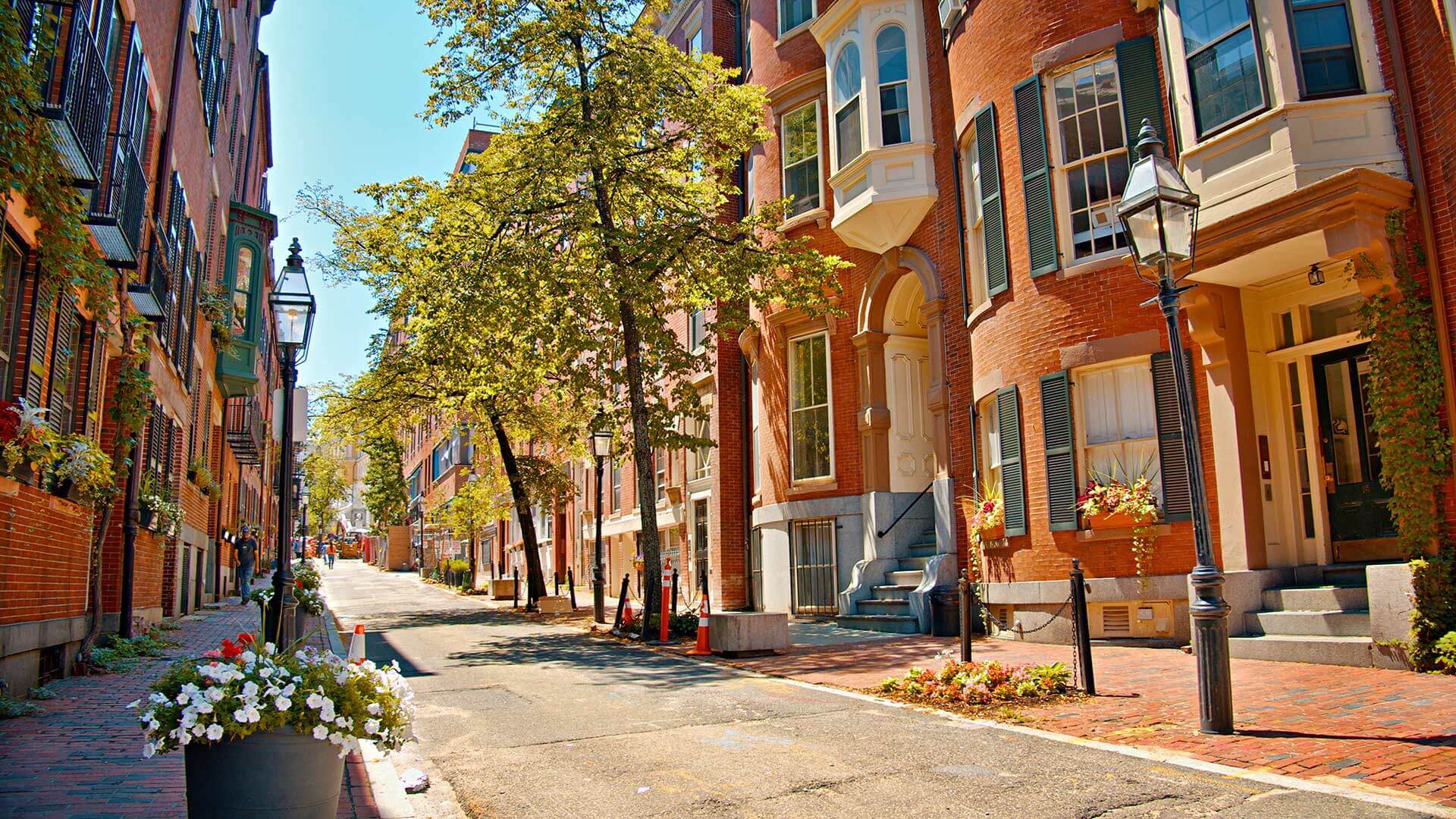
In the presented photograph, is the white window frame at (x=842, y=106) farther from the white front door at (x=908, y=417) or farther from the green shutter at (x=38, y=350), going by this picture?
the green shutter at (x=38, y=350)

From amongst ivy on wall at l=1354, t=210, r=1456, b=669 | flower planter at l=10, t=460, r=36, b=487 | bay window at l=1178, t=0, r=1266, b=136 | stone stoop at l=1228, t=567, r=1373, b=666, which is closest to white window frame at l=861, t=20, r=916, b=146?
bay window at l=1178, t=0, r=1266, b=136

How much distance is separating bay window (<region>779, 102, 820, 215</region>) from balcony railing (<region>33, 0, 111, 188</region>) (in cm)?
1264

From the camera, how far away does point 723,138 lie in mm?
17328

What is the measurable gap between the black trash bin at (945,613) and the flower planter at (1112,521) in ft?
9.81

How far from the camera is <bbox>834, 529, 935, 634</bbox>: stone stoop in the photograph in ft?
53.1

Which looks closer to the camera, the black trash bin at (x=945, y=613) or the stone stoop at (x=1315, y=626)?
the stone stoop at (x=1315, y=626)

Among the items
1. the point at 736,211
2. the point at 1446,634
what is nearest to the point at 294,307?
the point at 1446,634

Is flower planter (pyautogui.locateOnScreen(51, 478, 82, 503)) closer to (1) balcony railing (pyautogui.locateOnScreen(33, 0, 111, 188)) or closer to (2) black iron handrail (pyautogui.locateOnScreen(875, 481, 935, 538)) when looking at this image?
(1) balcony railing (pyautogui.locateOnScreen(33, 0, 111, 188))

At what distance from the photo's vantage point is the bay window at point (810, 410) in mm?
19453

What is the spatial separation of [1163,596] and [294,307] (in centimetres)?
1050

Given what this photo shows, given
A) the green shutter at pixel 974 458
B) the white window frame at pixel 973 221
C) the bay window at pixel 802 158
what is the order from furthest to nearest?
the bay window at pixel 802 158 → the white window frame at pixel 973 221 → the green shutter at pixel 974 458

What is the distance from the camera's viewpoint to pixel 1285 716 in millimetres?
7445


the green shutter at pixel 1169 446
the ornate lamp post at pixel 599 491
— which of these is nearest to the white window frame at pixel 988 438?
the green shutter at pixel 1169 446

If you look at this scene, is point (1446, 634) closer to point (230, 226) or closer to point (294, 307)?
point (294, 307)
